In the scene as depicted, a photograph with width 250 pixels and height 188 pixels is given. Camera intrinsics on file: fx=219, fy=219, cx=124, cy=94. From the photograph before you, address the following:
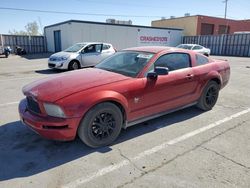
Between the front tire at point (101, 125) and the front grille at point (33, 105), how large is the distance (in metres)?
0.69

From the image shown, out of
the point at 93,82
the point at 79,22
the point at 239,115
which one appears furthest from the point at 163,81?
the point at 79,22

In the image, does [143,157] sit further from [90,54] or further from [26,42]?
[26,42]

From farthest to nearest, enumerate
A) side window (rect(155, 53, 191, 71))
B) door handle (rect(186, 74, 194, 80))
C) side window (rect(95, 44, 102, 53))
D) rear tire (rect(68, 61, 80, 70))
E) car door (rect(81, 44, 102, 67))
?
1. side window (rect(95, 44, 102, 53))
2. car door (rect(81, 44, 102, 67))
3. rear tire (rect(68, 61, 80, 70))
4. door handle (rect(186, 74, 194, 80))
5. side window (rect(155, 53, 191, 71))

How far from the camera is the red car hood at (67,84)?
3168 mm

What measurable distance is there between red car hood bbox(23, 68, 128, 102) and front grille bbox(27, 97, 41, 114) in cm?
9

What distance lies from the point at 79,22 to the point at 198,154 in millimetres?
20327

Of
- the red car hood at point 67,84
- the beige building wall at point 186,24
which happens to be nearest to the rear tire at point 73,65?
the red car hood at point 67,84

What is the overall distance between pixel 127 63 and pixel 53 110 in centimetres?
177

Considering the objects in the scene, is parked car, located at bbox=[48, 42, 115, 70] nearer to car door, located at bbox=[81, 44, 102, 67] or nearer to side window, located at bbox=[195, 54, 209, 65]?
car door, located at bbox=[81, 44, 102, 67]

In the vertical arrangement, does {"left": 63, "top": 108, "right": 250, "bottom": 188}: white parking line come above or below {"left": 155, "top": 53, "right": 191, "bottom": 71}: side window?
below

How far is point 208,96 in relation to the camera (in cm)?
512

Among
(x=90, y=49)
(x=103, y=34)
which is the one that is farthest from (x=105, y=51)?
(x=103, y=34)

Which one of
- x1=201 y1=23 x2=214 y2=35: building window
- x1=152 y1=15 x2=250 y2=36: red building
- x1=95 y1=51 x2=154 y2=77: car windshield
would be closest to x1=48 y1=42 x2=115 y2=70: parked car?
x1=95 y1=51 x2=154 y2=77: car windshield

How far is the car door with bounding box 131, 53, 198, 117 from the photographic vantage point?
3873 millimetres
